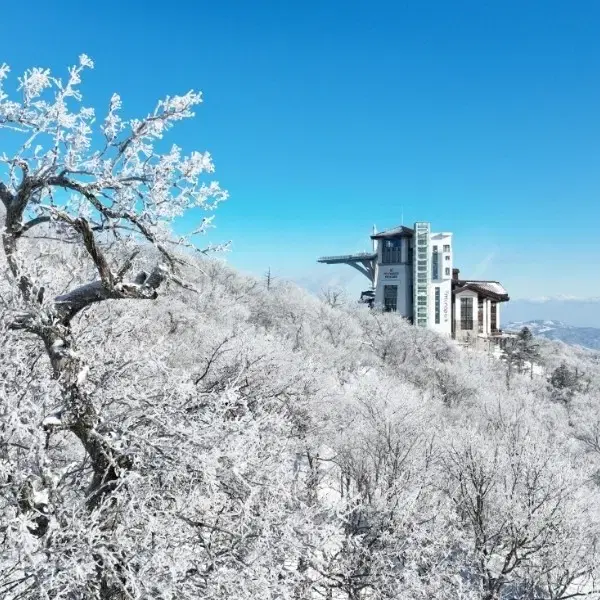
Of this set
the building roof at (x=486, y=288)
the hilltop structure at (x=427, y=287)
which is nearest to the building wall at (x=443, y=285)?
the hilltop structure at (x=427, y=287)

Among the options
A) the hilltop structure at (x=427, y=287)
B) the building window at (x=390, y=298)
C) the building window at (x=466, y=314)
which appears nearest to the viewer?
the hilltop structure at (x=427, y=287)

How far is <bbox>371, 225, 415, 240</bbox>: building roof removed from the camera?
6869 cm

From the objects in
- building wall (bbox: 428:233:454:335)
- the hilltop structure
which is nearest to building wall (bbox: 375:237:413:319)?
the hilltop structure

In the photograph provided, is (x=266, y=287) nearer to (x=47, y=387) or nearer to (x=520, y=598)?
(x=520, y=598)

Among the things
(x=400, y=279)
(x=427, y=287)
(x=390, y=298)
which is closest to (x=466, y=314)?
(x=427, y=287)

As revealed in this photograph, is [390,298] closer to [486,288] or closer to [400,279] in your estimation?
[400,279]

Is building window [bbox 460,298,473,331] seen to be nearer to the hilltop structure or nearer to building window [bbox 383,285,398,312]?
the hilltop structure

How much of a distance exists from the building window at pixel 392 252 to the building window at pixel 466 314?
10989 mm

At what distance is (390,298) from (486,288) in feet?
52.2

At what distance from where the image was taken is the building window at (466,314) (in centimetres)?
7085

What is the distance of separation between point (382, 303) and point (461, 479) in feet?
169

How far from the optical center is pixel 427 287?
67.4 meters

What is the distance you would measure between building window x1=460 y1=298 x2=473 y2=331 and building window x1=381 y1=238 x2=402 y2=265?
36.1ft

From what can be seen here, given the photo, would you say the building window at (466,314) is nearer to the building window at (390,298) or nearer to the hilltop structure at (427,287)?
the hilltop structure at (427,287)
